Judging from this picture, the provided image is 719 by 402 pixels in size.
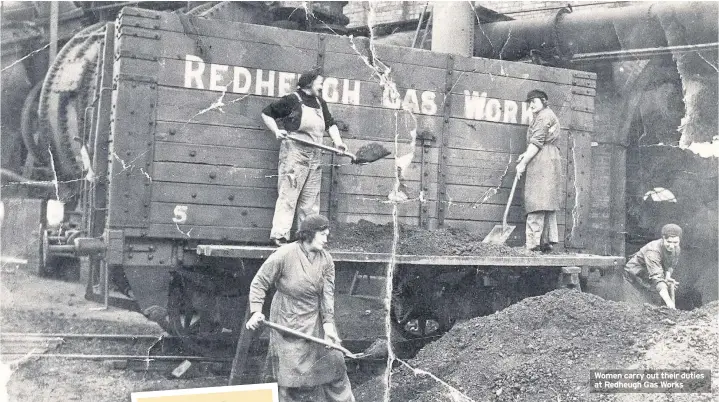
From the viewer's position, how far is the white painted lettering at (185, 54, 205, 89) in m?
6.06

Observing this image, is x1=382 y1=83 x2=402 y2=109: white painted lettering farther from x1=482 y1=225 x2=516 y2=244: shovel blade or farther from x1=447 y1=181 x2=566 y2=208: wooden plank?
x1=482 y1=225 x2=516 y2=244: shovel blade

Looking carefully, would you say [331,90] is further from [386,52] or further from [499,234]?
[499,234]

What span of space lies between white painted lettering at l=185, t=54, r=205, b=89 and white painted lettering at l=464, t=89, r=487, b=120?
2.55 meters

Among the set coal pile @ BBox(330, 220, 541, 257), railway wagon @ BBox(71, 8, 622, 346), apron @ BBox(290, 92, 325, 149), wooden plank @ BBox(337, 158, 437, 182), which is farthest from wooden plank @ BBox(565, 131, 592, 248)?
apron @ BBox(290, 92, 325, 149)

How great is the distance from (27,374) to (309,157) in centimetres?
311

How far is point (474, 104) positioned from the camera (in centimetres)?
723

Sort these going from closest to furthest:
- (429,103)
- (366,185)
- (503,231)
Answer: (366,185) < (429,103) < (503,231)

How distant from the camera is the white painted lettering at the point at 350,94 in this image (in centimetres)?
668

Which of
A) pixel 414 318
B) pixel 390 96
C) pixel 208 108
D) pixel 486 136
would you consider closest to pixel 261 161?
pixel 208 108

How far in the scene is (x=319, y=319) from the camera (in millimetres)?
4965

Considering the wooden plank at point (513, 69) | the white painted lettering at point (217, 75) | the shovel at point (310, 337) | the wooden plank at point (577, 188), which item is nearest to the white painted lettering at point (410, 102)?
the wooden plank at point (513, 69)

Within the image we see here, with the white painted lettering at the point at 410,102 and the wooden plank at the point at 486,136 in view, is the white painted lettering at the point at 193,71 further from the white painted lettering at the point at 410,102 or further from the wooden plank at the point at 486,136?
the wooden plank at the point at 486,136

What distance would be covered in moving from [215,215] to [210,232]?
146mm

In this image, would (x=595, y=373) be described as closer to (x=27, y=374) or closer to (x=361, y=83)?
(x=361, y=83)
